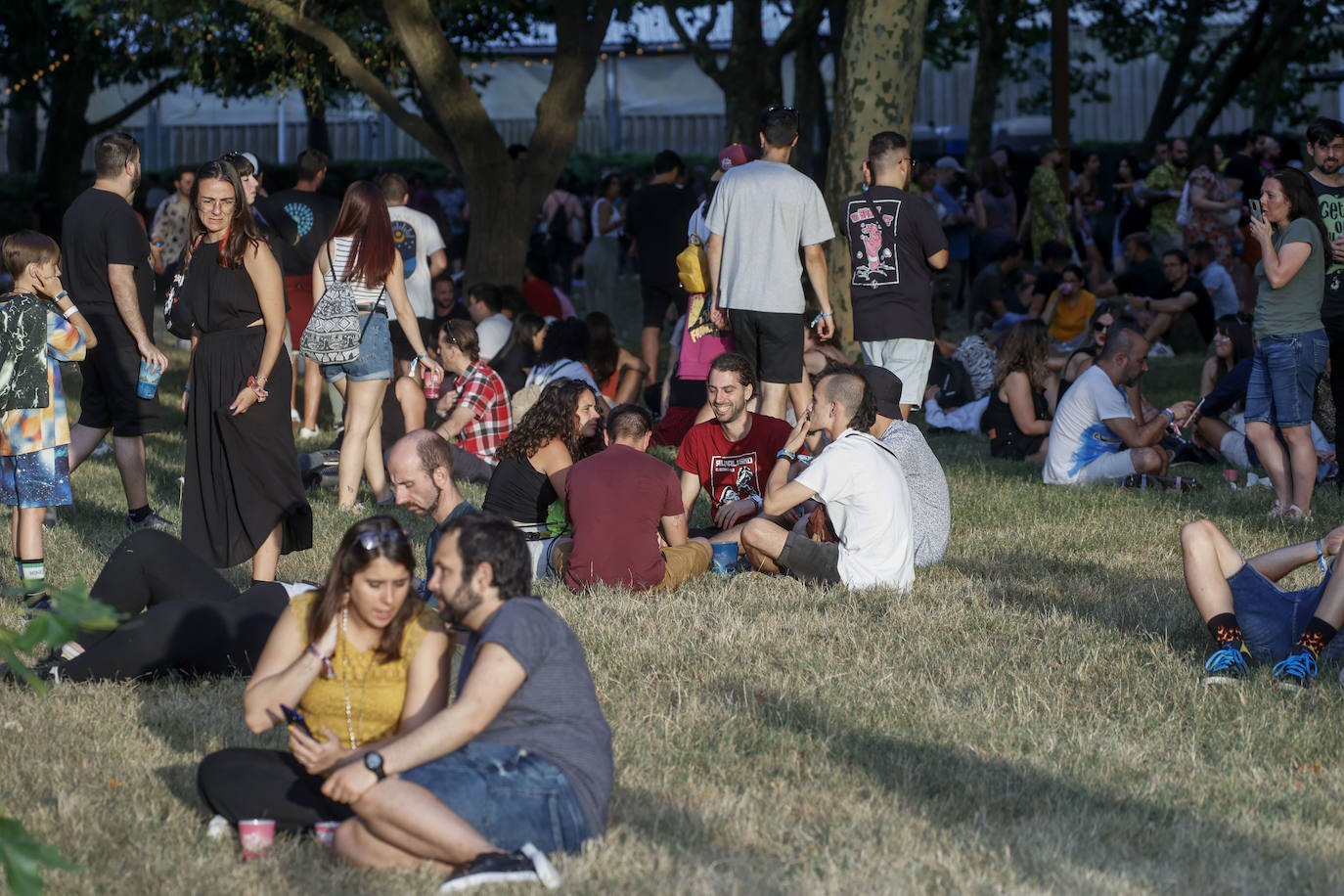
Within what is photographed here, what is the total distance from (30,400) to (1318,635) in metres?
5.30

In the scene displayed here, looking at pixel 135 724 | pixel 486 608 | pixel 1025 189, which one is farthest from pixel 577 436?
pixel 1025 189

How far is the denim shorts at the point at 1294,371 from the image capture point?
27.9 ft

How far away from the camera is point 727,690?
5.70 m

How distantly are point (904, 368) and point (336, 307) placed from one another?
3251 millimetres

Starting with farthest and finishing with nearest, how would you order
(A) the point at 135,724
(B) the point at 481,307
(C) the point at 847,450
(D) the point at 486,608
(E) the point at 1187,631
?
(B) the point at 481,307 < (C) the point at 847,450 < (E) the point at 1187,631 < (A) the point at 135,724 < (D) the point at 486,608

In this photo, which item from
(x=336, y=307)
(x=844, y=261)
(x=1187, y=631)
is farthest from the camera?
(x=844, y=261)

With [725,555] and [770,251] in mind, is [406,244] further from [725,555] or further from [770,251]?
[725,555]

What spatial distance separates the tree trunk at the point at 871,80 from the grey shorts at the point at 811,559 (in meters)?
6.27

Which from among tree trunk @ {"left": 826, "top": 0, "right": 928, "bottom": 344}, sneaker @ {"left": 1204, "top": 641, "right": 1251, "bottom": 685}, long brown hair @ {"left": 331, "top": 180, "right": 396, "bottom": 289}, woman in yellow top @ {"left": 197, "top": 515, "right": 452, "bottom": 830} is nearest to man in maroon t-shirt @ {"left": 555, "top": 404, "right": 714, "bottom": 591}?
long brown hair @ {"left": 331, "top": 180, "right": 396, "bottom": 289}

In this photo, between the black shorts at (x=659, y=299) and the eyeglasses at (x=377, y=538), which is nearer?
the eyeglasses at (x=377, y=538)


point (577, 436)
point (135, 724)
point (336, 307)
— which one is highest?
point (336, 307)

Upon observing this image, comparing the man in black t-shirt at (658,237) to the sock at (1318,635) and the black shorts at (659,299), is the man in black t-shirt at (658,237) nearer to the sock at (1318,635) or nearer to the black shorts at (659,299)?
the black shorts at (659,299)

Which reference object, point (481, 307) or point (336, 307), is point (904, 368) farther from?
point (481, 307)

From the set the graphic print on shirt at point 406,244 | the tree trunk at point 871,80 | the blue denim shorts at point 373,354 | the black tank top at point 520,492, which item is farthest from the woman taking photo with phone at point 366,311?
the tree trunk at point 871,80
